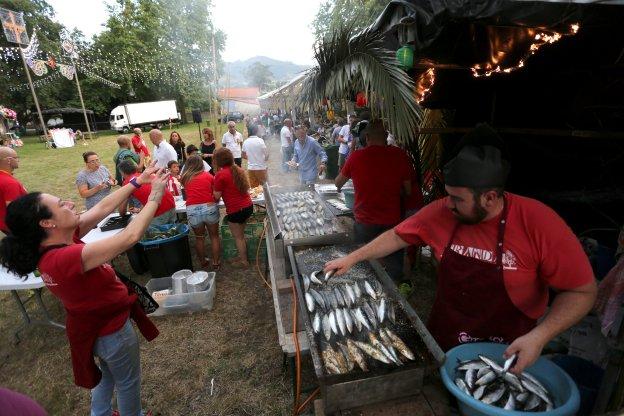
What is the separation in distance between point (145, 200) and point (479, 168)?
5.64m

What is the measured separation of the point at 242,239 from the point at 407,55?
4.71 meters

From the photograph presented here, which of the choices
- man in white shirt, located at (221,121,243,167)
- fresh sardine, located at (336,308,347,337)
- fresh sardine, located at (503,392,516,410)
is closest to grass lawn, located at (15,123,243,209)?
man in white shirt, located at (221,121,243,167)

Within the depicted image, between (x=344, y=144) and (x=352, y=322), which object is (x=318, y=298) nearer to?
(x=352, y=322)

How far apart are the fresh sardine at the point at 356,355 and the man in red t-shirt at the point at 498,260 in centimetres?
68

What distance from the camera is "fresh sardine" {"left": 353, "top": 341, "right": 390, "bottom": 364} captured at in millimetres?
2080

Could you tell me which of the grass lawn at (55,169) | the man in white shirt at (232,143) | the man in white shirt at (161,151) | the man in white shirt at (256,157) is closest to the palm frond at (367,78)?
the man in white shirt at (256,157)

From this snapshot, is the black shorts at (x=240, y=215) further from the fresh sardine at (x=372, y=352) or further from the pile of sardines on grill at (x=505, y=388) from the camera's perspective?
the pile of sardines on grill at (x=505, y=388)

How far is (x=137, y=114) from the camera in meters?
37.7

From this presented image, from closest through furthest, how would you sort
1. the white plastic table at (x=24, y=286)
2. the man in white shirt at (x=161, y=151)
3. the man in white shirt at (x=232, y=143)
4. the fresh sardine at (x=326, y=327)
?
the fresh sardine at (x=326, y=327)
the white plastic table at (x=24, y=286)
the man in white shirt at (x=161, y=151)
the man in white shirt at (x=232, y=143)

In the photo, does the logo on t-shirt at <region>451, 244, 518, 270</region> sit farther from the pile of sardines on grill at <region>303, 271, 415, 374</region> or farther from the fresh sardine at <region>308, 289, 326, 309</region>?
the fresh sardine at <region>308, 289, 326, 309</region>

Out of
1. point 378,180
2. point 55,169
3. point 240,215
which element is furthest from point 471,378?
point 55,169

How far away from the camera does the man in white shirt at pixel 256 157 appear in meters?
9.30

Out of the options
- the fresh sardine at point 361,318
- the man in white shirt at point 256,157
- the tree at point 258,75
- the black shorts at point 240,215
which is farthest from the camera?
the tree at point 258,75

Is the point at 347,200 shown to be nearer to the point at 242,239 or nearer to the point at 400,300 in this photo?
the point at 242,239
